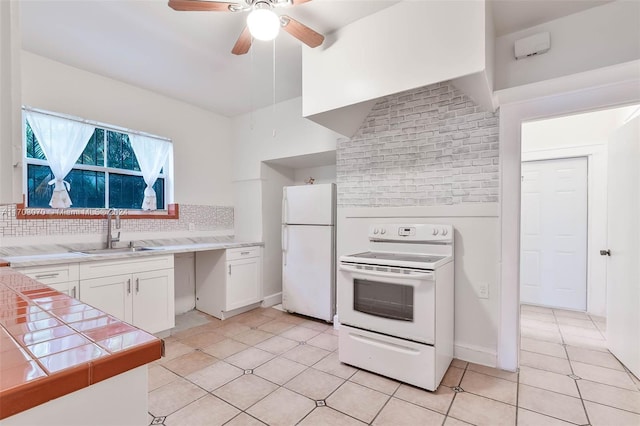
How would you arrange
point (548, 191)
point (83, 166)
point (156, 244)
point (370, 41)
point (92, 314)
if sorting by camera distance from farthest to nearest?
point (548, 191)
point (156, 244)
point (83, 166)
point (370, 41)
point (92, 314)

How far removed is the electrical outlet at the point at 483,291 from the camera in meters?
2.51

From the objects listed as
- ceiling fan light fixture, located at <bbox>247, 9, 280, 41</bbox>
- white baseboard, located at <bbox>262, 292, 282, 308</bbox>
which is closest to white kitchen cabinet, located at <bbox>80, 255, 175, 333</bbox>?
white baseboard, located at <bbox>262, 292, 282, 308</bbox>

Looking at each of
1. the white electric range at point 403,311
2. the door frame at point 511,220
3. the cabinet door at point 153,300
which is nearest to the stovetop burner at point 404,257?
the white electric range at point 403,311

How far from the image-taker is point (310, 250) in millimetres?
3625

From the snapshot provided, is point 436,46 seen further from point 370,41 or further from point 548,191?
point 548,191

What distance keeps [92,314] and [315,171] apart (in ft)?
12.2

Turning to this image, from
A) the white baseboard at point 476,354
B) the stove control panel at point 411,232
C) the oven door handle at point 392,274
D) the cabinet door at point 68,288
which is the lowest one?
the white baseboard at point 476,354

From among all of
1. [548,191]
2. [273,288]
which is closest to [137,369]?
[273,288]

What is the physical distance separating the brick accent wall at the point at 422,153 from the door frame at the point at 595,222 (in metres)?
2.09

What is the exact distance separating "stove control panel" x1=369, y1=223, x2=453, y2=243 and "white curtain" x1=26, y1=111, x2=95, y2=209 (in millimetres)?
2942

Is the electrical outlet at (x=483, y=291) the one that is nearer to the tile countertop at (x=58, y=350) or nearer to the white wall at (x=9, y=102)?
the tile countertop at (x=58, y=350)

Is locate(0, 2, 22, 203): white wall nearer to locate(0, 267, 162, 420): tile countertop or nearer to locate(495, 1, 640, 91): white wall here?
locate(0, 267, 162, 420): tile countertop

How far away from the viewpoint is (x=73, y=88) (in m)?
2.95

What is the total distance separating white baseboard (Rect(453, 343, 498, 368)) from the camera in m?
2.48
